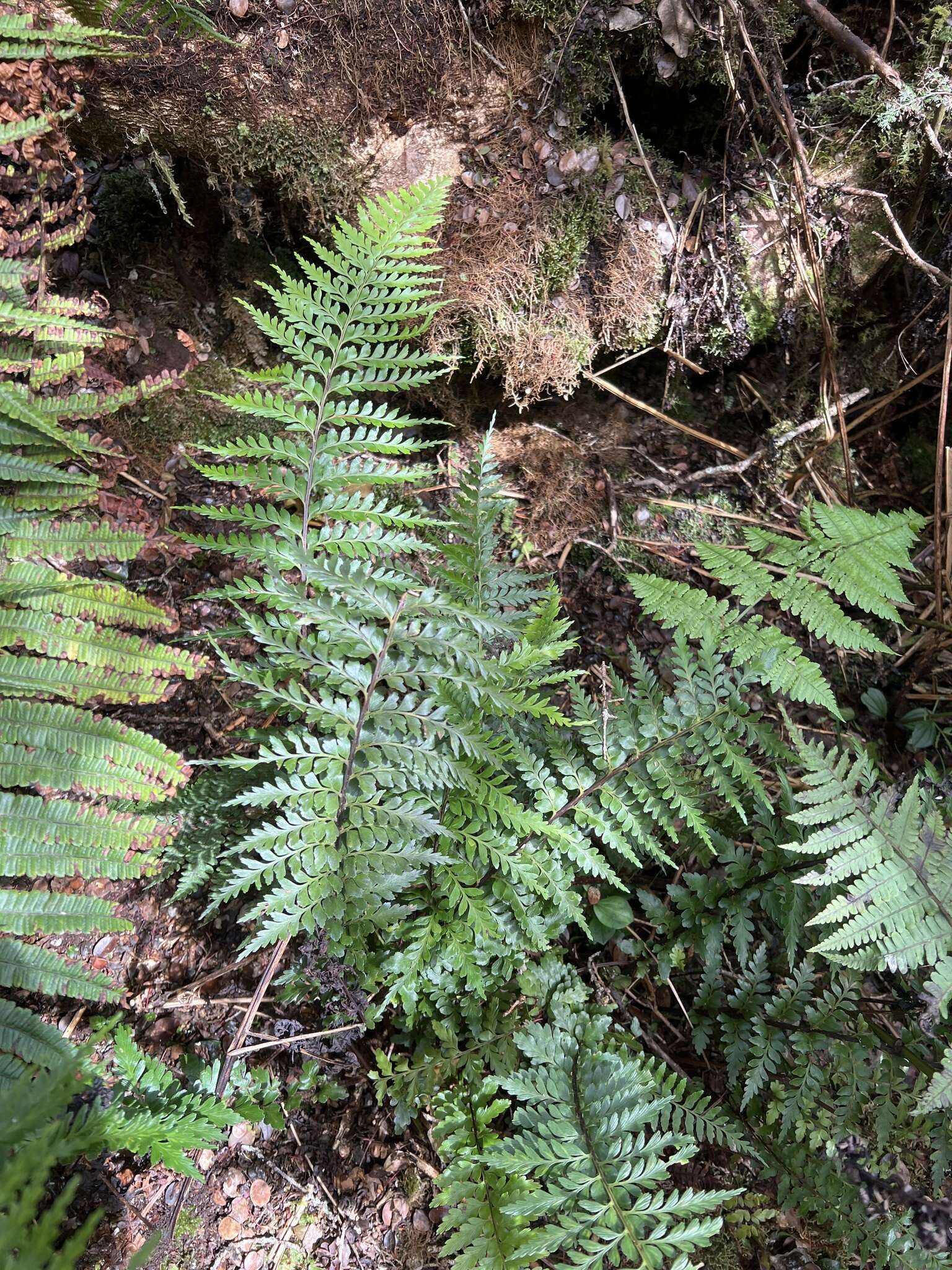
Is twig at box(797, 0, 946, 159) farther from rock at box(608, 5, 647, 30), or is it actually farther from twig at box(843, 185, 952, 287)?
rock at box(608, 5, 647, 30)

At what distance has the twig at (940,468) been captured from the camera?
125 inches

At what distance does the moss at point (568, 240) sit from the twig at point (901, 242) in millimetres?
1206

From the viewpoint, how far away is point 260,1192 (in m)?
2.11

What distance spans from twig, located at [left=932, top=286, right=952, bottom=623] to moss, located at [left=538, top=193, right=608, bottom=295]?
1.60 m

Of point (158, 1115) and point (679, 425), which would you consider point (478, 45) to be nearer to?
point (679, 425)

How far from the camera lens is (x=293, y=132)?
291 cm

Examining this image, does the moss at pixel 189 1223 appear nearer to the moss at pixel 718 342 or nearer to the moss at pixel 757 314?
the moss at pixel 718 342

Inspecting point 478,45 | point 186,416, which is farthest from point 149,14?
point 186,416

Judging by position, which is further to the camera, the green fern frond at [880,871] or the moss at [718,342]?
the moss at [718,342]

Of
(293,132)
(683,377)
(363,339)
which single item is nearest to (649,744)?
(363,339)

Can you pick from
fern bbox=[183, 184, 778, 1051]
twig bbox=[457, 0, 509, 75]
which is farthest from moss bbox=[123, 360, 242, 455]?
twig bbox=[457, 0, 509, 75]

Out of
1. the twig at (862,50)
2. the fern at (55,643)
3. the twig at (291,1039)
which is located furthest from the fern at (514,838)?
the twig at (862,50)

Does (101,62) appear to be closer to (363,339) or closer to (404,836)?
(363,339)

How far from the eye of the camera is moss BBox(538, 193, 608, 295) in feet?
10.6
